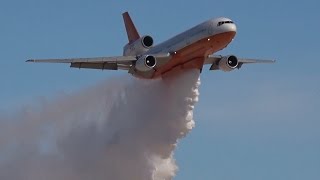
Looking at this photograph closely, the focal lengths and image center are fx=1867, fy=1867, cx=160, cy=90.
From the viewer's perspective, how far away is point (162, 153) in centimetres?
14612

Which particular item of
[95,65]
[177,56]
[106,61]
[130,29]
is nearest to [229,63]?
[177,56]

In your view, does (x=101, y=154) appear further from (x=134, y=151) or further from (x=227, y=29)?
(x=227, y=29)

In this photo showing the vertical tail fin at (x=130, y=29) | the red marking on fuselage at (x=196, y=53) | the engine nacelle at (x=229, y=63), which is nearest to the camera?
the red marking on fuselage at (x=196, y=53)

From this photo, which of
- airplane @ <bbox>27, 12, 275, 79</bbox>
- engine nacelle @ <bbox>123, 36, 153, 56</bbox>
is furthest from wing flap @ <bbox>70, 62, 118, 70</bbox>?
engine nacelle @ <bbox>123, 36, 153, 56</bbox>

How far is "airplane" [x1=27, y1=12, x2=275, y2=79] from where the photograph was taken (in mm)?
141750

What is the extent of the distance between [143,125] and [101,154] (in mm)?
4527

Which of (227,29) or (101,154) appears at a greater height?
(227,29)

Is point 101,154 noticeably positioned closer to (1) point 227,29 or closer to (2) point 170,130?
(2) point 170,130

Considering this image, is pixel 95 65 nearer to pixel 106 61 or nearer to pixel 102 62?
pixel 102 62

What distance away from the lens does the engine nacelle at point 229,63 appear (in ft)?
482

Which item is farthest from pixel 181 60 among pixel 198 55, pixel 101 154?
pixel 101 154

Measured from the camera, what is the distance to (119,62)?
14550 cm

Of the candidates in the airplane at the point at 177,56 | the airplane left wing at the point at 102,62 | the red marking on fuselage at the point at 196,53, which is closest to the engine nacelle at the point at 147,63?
the airplane at the point at 177,56

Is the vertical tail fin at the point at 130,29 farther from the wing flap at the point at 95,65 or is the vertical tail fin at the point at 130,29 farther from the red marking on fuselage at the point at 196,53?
the red marking on fuselage at the point at 196,53
